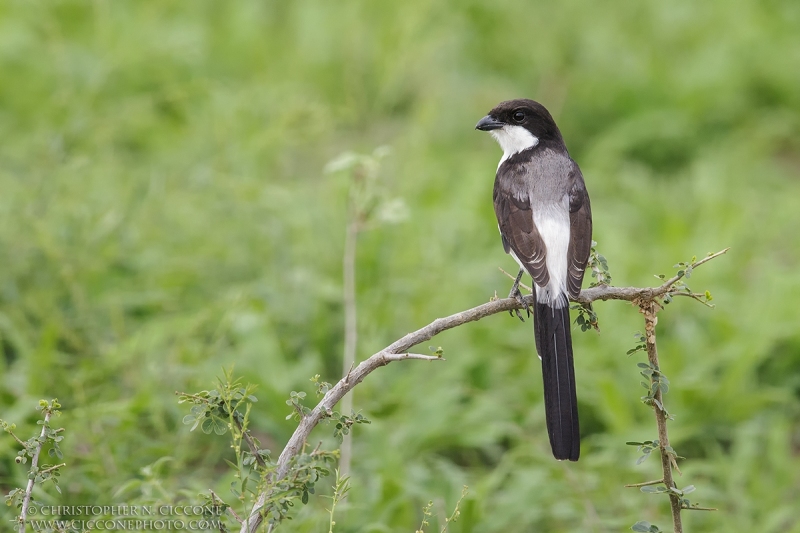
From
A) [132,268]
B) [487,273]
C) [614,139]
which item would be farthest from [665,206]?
[132,268]

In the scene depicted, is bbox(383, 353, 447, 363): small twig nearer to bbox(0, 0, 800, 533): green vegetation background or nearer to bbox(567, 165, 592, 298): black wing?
bbox(567, 165, 592, 298): black wing

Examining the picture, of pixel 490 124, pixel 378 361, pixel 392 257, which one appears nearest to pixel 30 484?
pixel 378 361

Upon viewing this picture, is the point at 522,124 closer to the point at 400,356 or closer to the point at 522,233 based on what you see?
the point at 522,233

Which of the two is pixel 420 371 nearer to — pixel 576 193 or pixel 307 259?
pixel 307 259

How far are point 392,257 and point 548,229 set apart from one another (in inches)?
86.4

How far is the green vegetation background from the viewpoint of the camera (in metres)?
4.37

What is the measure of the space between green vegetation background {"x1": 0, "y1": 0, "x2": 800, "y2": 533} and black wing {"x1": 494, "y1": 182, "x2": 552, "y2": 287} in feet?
3.27

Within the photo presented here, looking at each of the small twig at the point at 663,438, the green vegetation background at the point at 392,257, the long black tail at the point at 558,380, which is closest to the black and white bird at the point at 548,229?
the long black tail at the point at 558,380

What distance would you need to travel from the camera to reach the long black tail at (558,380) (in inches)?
111

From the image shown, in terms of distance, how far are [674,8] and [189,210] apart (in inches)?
238

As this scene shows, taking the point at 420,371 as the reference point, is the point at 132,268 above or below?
above

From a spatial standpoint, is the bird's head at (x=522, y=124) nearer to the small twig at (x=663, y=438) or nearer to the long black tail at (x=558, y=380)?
the long black tail at (x=558, y=380)

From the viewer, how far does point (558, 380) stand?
299 cm

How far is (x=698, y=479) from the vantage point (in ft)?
15.2
